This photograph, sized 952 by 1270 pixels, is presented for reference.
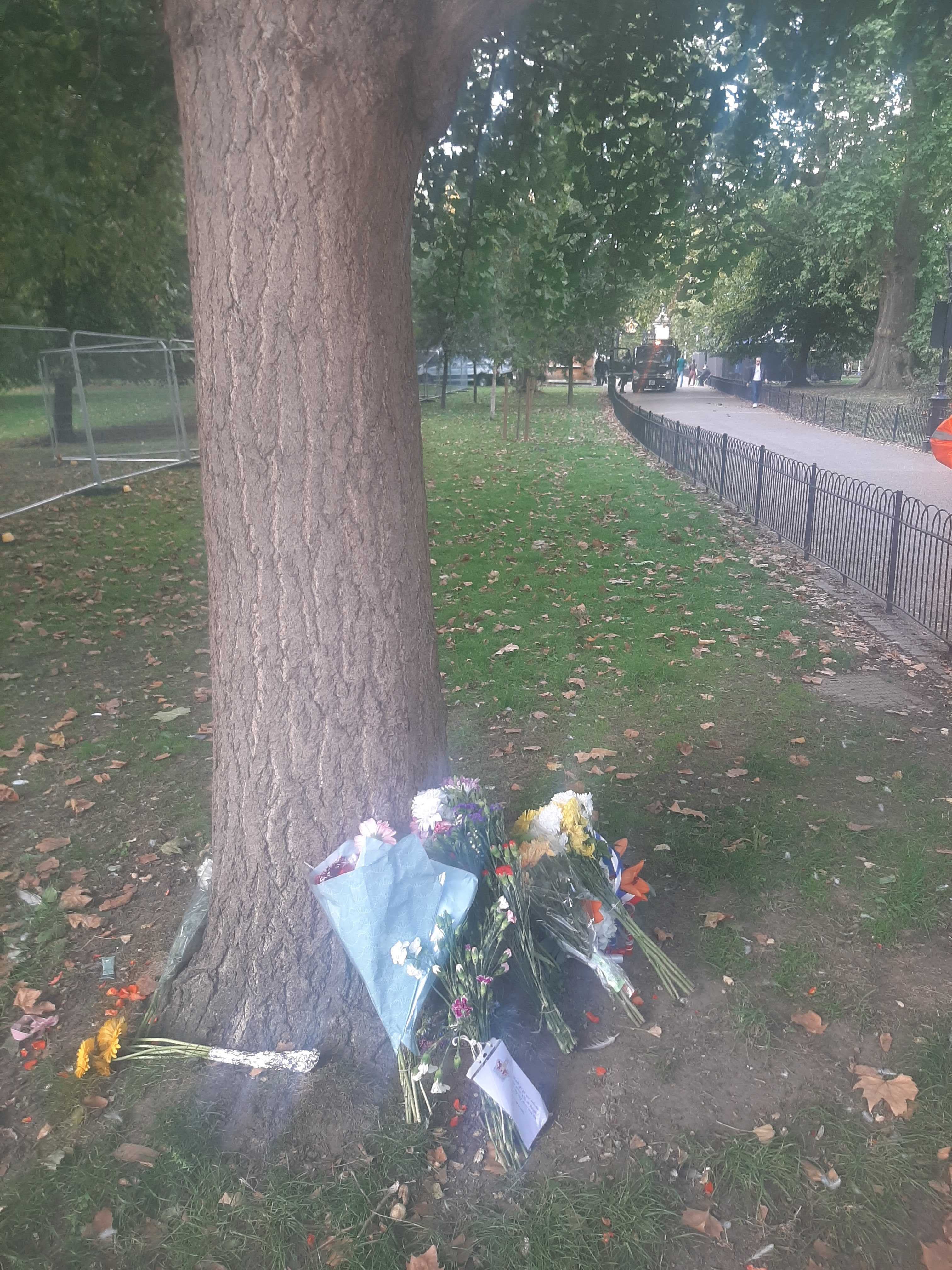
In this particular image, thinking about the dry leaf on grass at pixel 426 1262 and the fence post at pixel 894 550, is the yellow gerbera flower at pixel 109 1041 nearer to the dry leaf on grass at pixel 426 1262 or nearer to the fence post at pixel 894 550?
the dry leaf on grass at pixel 426 1262

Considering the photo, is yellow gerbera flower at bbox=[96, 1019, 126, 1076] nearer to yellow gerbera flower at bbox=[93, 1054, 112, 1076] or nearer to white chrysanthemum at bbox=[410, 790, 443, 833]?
yellow gerbera flower at bbox=[93, 1054, 112, 1076]

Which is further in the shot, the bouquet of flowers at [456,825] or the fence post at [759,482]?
the fence post at [759,482]

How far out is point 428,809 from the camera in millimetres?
2916

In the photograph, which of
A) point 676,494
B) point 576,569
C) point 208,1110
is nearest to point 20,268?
point 576,569

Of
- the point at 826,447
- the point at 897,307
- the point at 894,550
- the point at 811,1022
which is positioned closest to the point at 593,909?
the point at 811,1022

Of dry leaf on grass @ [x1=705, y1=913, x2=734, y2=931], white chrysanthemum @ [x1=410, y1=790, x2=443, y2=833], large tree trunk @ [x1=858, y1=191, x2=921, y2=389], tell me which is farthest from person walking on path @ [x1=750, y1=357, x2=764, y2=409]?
white chrysanthemum @ [x1=410, y1=790, x2=443, y2=833]

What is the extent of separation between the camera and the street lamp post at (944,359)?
59.4ft

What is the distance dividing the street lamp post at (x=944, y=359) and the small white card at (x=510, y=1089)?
1767 cm

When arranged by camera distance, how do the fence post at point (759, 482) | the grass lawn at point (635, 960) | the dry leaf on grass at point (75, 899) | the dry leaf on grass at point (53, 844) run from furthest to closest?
1. the fence post at point (759, 482)
2. the dry leaf on grass at point (53, 844)
3. the dry leaf on grass at point (75, 899)
4. the grass lawn at point (635, 960)

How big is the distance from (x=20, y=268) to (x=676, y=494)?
932cm

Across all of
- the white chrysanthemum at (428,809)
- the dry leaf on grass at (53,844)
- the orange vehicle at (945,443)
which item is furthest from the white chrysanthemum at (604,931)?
the orange vehicle at (945,443)

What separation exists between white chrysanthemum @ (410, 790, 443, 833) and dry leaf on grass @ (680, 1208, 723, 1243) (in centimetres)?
125

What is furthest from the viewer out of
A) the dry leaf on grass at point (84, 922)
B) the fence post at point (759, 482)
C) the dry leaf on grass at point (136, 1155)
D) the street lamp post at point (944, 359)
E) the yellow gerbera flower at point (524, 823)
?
the street lamp post at point (944, 359)

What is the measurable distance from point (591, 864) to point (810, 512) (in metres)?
7.86
